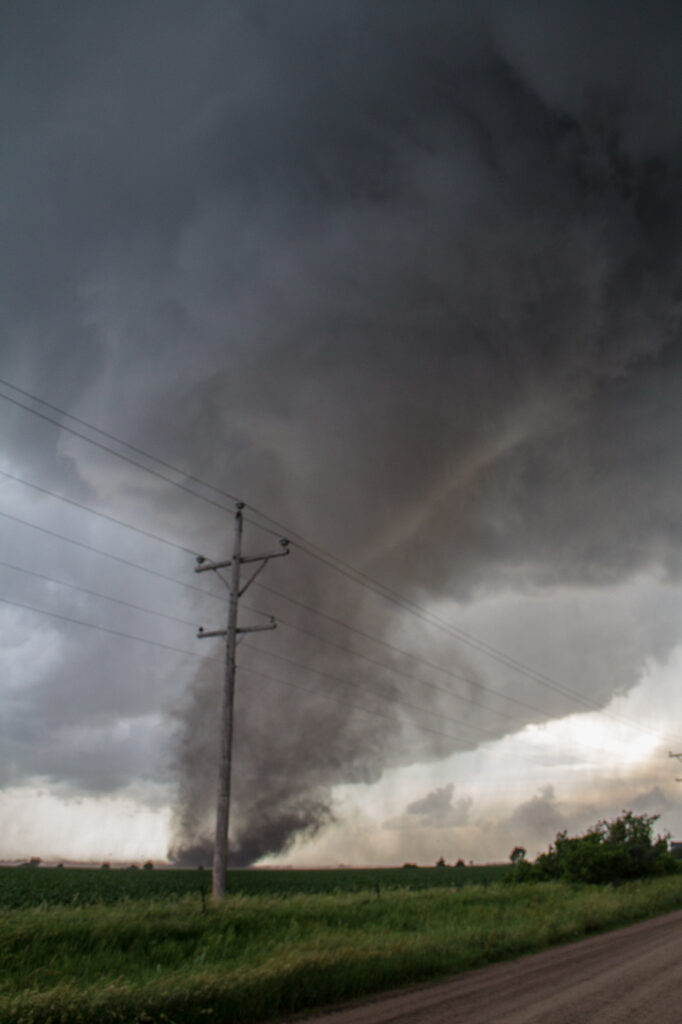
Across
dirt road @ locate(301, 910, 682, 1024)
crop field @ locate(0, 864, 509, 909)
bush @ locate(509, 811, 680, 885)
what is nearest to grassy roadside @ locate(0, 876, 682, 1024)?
dirt road @ locate(301, 910, 682, 1024)

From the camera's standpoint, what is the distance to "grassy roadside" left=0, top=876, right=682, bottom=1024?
9.48 meters

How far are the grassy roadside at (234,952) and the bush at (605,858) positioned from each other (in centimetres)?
2124

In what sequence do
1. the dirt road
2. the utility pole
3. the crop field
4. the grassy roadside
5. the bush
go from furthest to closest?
the bush < the crop field < the utility pole < the dirt road < the grassy roadside

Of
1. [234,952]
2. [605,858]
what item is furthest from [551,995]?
[605,858]

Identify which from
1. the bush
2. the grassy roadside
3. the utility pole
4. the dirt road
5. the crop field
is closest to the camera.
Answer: the grassy roadside

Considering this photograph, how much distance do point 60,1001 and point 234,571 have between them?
14701mm

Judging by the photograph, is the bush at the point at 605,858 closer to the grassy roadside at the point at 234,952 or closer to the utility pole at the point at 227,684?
the grassy roadside at the point at 234,952

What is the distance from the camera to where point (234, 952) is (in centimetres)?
1393

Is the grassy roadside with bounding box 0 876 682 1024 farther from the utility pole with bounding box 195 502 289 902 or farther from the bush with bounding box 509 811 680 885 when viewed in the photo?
the bush with bounding box 509 811 680 885

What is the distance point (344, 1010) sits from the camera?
10.6m

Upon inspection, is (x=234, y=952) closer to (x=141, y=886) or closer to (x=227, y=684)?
(x=227, y=684)

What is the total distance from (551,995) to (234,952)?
6.48 m

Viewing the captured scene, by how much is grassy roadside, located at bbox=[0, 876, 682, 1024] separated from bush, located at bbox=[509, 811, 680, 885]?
69.7 ft

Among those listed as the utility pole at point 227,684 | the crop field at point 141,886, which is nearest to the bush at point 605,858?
the crop field at point 141,886
